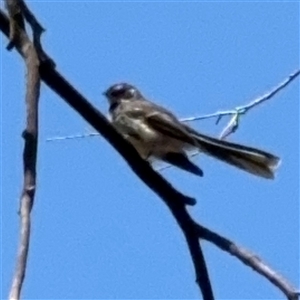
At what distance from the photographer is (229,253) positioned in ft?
9.47

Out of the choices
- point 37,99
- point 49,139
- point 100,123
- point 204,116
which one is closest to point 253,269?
point 100,123

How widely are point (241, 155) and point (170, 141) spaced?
28.7 inches

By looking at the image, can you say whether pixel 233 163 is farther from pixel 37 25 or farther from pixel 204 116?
pixel 37 25

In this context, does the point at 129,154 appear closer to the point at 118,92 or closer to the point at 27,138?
the point at 27,138

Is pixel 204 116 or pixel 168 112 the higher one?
pixel 168 112

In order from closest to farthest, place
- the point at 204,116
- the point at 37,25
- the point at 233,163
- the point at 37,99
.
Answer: the point at 37,99
the point at 37,25
the point at 204,116
the point at 233,163

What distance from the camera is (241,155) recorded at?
489cm

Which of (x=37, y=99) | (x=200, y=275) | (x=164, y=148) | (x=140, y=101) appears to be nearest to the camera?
(x=37, y=99)

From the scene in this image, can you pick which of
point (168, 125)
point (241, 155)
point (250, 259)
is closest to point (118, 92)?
point (168, 125)

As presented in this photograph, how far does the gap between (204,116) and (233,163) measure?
0.60 meters

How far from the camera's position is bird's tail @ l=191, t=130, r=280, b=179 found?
15.1 ft

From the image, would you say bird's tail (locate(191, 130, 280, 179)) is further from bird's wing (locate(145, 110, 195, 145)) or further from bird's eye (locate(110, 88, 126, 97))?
bird's eye (locate(110, 88, 126, 97))

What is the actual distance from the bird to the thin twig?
2140 millimetres

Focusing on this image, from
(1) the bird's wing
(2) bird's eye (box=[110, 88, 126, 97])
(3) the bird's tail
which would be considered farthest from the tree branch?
(2) bird's eye (box=[110, 88, 126, 97])
